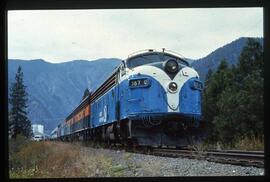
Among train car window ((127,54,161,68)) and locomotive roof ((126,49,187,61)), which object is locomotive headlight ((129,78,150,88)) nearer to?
train car window ((127,54,161,68))

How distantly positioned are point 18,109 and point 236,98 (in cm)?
356

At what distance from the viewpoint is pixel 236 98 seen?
8.43 meters

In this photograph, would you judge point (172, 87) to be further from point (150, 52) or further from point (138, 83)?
point (150, 52)

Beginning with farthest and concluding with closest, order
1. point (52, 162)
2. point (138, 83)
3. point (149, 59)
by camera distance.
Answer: point (138, 83) → point (149, 59) → point (52, 162)

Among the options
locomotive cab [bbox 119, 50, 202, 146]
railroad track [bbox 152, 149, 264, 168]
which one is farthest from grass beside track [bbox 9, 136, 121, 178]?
railroad track [bbox 152, 149, 264, 168]

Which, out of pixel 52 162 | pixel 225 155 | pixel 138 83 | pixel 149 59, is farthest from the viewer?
pixel 138 83

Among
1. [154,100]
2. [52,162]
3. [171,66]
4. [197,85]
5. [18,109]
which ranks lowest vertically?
[52,162]

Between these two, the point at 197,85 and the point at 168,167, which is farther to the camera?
the point at 197,85

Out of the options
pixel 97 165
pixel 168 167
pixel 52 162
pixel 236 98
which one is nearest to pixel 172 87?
pixel 236 98

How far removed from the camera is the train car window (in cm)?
858

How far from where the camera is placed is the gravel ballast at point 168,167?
791cm

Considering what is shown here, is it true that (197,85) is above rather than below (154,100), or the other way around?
above
